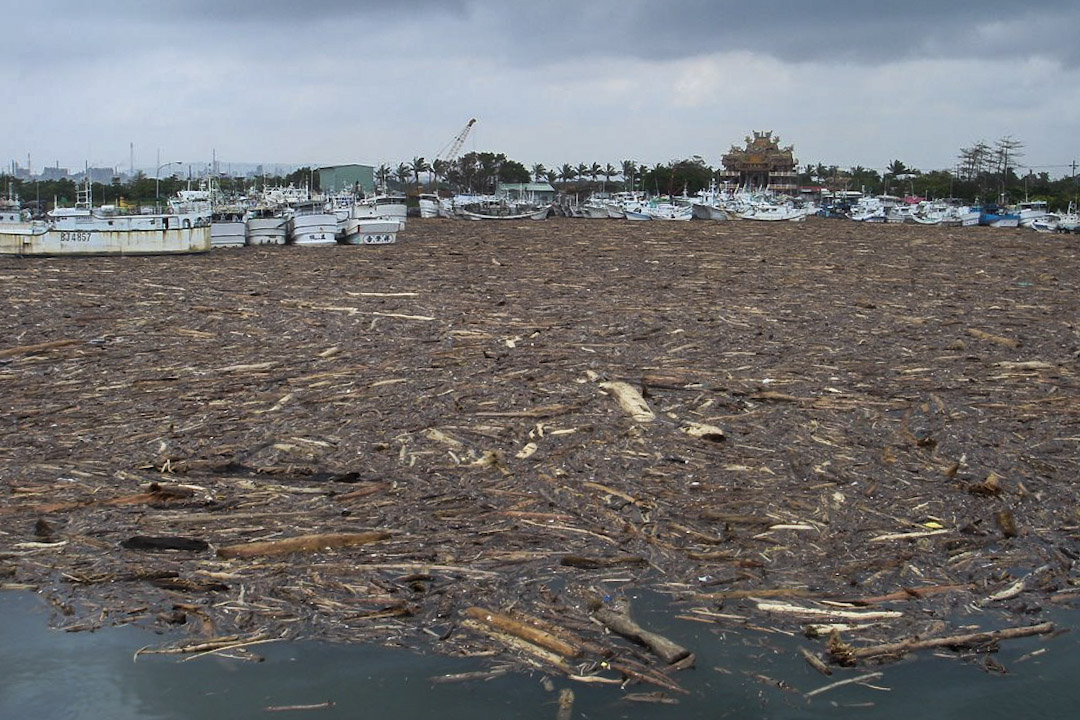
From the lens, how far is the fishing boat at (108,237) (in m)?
30.1

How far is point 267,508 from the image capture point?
754cm

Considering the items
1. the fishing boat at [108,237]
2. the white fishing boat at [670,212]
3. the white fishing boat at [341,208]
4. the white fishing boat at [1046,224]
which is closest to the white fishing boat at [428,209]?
the white fishing boat at [670,212]

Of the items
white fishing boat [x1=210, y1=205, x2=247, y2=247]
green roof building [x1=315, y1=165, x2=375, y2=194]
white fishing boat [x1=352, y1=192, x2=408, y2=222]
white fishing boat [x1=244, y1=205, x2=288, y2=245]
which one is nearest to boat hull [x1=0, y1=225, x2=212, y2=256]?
white fishing boat [x1=210, y1=205, x2=247, y2=247]

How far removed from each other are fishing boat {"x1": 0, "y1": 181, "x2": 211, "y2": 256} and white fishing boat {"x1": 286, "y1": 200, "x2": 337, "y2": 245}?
15.6 ft

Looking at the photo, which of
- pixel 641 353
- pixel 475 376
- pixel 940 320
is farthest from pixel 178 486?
pixel 940 320

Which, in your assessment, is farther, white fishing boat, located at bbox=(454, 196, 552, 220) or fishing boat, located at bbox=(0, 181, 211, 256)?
white fishing boat, located at bbox=(454, 196, 552, 220)

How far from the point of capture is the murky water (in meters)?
5.15

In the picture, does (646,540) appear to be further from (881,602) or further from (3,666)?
(3,666)

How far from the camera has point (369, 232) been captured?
39781mm

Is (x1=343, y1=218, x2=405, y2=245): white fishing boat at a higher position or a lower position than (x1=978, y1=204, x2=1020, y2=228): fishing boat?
lower

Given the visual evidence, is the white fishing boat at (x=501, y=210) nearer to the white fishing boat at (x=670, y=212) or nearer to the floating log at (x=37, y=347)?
the white fishing boat at (x=670, y=212)


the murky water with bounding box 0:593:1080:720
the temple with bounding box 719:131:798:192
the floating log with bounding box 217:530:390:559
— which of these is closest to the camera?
the murky water with bounding box 0:593:1080:720

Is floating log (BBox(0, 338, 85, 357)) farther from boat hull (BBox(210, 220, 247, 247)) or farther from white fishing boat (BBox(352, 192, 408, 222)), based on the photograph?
white fishing boat (BBox(352, 192, 408, 222))

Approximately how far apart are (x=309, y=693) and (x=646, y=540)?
103 inches
